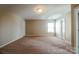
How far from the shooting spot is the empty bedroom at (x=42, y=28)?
2709 millimetres

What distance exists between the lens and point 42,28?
294 centimetres

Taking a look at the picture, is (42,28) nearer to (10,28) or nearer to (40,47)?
(40,47)

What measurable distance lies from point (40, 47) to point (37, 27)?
0.55 meters

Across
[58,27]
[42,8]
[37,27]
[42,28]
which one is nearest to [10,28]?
[37,27]

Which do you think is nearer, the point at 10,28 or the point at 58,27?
the point at 58,27

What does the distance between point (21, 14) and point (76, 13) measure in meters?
1.45

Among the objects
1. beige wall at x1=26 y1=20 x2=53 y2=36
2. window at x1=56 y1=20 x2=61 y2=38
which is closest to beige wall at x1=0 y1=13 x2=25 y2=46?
beige wall at x1=26 y1=20 x2=53 y2=36

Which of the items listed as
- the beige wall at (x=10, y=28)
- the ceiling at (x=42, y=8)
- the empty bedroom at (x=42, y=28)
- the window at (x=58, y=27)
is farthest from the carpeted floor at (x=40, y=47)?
the ceiling at (x=42, y=8)

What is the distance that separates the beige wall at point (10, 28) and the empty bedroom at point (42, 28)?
3 cm

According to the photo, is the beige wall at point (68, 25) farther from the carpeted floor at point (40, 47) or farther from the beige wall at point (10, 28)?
the beige wall at point (10, 28)

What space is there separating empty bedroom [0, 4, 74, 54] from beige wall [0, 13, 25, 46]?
3 centimetres

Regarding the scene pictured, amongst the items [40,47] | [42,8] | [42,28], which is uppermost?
[42,8]
